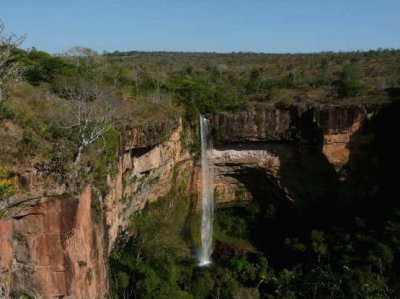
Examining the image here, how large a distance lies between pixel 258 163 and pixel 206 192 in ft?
10.8

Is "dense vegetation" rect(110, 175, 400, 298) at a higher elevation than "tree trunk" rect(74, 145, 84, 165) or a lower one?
lower

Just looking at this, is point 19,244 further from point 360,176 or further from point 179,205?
point 360,176

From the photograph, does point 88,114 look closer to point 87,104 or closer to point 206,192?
point 87,104

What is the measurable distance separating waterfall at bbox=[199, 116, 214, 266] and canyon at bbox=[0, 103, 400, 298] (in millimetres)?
345

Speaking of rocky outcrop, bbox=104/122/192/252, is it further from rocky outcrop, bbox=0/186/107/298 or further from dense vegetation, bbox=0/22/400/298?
rocky outcrop, bbox=0/186/107/298

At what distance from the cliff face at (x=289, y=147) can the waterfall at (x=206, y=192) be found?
17.5 inches

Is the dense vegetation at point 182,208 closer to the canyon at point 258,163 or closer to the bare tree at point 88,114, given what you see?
the bare tree at point 88,114

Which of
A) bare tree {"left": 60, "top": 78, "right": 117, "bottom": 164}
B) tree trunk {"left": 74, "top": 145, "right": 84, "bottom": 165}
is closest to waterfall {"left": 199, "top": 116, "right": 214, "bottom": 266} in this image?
bare tree {"left": 60, "top": 78, "right": 117, "bottom": 164}

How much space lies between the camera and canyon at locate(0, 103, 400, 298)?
53.6 feet

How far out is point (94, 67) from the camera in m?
25.9

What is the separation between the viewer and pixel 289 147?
25.2 meters

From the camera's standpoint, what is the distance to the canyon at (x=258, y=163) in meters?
16.3

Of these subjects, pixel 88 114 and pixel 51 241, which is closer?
pixel 51 241

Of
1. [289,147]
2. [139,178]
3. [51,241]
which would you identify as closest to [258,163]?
[289,147]
